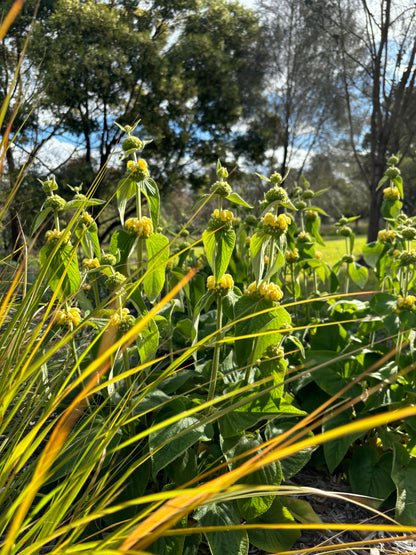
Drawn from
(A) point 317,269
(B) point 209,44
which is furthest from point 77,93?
(A) point 317,269

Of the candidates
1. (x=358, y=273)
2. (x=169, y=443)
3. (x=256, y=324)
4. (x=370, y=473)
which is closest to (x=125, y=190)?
(x=256, y=324)

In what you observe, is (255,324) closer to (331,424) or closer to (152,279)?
(152,279)

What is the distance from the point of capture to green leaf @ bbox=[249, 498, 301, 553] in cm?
116

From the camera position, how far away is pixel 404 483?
1.33m

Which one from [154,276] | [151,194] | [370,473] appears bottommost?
[370,473]

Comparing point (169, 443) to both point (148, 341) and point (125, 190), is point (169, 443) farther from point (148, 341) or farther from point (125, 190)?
point (125, 190)

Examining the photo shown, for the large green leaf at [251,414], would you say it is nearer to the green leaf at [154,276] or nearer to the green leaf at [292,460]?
the green leaf at [292,460]

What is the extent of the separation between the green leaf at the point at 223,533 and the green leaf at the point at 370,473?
519 mm

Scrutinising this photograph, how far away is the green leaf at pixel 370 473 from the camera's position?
1407 mm

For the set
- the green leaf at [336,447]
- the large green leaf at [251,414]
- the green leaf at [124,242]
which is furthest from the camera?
the green leaf at [336,447]

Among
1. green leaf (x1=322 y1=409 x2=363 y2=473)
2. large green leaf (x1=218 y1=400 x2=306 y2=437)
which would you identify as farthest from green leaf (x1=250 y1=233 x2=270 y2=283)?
green leaf (x1=322 y1=409 x2=363 y2=473)

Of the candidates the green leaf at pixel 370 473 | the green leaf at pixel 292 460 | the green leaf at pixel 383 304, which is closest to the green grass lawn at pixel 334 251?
the green leaf at pixel 383 304

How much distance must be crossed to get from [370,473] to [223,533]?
0.65m

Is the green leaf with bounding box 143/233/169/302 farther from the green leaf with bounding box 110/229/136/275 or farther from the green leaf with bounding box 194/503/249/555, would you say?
the green leaf with bounding box 194/503/249/555
